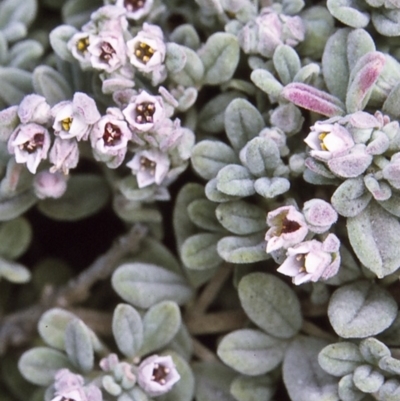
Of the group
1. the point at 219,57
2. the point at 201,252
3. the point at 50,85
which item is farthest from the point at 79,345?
the point at 219,57

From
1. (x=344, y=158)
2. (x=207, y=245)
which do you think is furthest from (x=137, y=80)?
(x=344, y=158)

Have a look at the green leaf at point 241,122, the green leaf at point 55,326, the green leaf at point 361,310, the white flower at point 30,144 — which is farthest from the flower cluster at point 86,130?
the green leaf at point 361,310

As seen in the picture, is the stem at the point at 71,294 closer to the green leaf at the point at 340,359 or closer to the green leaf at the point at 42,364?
the green leaf at the point at 42,364

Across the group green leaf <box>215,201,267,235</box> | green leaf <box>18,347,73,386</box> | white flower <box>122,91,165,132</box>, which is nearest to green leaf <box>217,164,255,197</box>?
green leaf <box>215,201,267,235</box>

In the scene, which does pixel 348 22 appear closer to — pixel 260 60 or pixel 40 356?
pixel 260 60

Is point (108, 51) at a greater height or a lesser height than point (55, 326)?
greater

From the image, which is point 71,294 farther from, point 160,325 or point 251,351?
point 251,351

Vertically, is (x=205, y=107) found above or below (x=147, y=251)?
above
